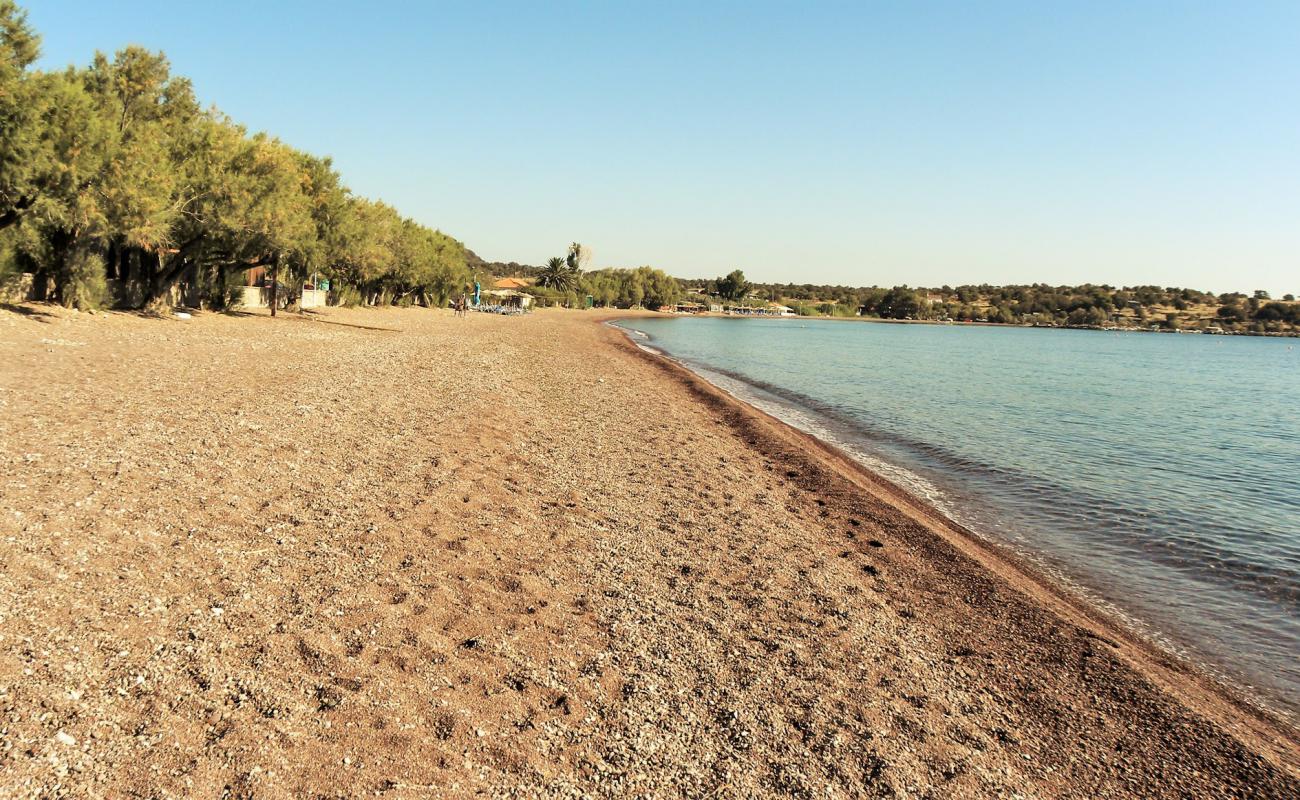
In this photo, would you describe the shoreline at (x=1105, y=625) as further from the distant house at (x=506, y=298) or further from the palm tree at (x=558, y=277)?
the palm tree at (x=558, y=277)

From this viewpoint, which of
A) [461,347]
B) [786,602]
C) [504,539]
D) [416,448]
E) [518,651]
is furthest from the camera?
[461,347]

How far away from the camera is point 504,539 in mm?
8609

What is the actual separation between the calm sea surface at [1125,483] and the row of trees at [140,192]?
25.6 m

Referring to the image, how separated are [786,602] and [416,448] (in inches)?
299

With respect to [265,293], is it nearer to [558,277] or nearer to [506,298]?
[506,298]

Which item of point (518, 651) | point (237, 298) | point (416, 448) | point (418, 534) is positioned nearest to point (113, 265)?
point (237, 298)

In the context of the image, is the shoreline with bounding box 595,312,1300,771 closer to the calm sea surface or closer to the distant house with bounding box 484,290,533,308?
the calm sea surface

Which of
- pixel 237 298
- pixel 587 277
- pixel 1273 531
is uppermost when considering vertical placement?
pixel 587 277

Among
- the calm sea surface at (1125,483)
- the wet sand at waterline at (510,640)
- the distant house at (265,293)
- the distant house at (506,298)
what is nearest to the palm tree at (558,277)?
the distant house at (506,298)

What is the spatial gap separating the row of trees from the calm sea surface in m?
25.6

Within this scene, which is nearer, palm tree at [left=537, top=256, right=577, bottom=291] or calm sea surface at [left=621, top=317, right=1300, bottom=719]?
calm sea surface at [left=621, top=317, right=1300, bottom=719]

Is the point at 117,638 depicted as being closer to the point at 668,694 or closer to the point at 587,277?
the point at 668,694

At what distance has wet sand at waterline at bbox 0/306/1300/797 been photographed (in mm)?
4469

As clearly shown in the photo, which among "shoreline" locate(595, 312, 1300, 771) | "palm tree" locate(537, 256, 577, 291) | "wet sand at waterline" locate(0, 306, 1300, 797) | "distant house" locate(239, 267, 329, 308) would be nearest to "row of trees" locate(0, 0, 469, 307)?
"distant house" locate(239, 267, 329, 308)
